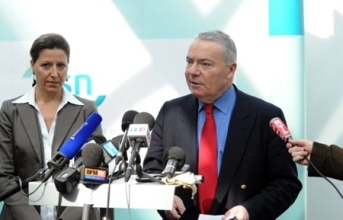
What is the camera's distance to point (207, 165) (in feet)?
13.5

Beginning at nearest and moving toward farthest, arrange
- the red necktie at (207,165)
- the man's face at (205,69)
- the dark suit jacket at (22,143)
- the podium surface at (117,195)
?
the podium surface at (117,195) < the red necktie at (207,165) < the man's face at (205,69) < the dark suit jacket at (22,143)

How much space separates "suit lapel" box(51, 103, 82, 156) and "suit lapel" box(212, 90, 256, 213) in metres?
1.11

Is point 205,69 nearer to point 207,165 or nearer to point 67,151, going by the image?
point 207,165

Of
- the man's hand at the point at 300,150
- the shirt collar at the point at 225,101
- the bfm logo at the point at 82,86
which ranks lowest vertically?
the man's hand at the point at 300,150

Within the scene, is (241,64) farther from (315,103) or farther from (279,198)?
(279,198)

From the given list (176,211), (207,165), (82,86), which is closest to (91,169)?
(176,211)

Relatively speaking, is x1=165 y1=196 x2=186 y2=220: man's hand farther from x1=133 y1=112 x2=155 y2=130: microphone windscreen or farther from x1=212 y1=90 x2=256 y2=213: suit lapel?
x1=133 y1=112 x2=155 y2=130: microphone windscreen

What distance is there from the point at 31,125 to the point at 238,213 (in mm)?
1569

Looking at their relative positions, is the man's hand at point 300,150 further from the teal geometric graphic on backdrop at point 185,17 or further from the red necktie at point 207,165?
the teal geometric graphic on backdrop at point 185,17

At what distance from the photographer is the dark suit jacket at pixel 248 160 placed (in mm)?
4078

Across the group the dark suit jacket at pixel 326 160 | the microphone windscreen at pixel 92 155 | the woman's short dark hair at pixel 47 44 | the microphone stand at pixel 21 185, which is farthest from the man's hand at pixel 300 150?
the woman's short dark hair at pixel 47 44

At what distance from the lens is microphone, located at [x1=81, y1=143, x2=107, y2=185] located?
10.7ft

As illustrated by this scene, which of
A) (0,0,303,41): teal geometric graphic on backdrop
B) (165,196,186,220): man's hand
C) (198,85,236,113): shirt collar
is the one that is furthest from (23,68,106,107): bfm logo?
(165,196,186,220): man's hand

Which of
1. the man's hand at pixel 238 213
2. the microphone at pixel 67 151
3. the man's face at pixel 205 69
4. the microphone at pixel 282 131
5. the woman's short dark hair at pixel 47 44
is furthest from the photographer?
the woman's short dark hair at pixel 47 44
